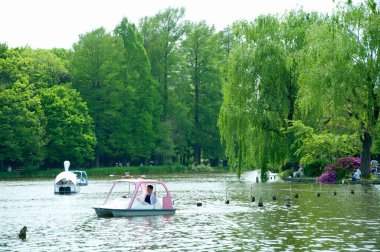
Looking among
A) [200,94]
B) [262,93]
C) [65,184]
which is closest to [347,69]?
[262,93]

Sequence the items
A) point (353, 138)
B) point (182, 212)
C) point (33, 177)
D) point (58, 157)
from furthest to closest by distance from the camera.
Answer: point (58, 157) < point (33, 177) < point (353, 138) < point (182, 212)

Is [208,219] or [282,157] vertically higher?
[282,157]

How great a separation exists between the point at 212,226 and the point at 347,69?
93.8ft

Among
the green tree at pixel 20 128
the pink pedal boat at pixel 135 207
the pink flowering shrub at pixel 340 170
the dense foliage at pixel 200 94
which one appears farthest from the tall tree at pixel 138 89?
the pink pedal boat at pixel 135 207

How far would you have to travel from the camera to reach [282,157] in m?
64.4

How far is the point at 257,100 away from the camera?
64.5 m

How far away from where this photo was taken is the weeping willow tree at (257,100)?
63.3 metres

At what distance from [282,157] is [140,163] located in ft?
182

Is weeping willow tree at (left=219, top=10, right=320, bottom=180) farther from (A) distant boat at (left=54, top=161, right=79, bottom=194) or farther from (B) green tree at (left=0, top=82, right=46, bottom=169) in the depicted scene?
(B) green tree at (left=0, top=82, right=46, bottom=169)

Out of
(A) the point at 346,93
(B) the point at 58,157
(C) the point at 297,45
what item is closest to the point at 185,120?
(B) the point at 58,157

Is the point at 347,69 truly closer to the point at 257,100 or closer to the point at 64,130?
the point at 257,100

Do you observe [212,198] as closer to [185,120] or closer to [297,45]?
[297,45]

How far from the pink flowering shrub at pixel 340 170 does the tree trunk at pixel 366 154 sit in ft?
7.59

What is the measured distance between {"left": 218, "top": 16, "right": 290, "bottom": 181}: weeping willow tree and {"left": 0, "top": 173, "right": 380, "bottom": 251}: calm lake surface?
17.7 m
